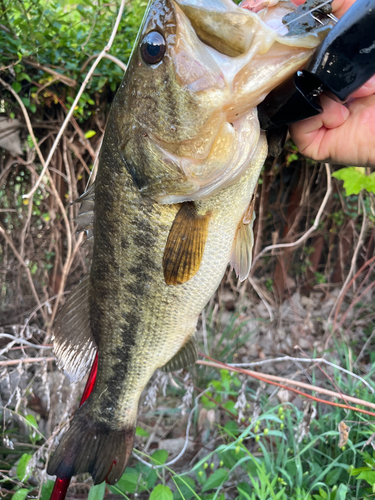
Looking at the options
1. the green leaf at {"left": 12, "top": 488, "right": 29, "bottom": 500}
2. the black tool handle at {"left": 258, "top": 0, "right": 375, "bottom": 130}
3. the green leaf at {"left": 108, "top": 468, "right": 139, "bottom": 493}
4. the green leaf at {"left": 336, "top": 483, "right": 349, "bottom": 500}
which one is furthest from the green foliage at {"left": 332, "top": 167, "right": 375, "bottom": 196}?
the green leaf at {"left": 12, "top": 488, "right": 29, "bottom": 500}

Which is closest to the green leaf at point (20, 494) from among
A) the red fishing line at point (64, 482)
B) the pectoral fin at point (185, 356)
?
the red fishing line at point (64, 482)

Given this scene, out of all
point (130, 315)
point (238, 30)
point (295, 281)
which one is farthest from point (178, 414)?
point (238, 30)

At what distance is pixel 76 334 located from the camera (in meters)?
1.32

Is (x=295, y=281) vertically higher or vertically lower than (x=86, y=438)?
lower

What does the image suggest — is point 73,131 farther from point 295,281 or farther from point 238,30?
point 295,281

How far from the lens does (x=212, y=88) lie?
775 millimetres

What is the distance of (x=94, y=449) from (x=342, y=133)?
156cm

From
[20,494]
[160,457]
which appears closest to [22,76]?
[20,494]

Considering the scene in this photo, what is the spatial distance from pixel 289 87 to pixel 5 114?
219cm

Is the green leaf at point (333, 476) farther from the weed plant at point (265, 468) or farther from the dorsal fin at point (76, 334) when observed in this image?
the dorsal fin at point (76, 334)

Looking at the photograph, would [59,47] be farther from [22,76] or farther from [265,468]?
[265,468]

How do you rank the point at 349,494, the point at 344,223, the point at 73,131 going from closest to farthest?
the point at 349,494 → the point at 73,131 → the point at 344,223

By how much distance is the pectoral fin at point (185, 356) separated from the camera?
4.33 feet

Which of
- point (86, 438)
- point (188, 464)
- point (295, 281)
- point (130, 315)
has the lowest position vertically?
point (188, 464)
